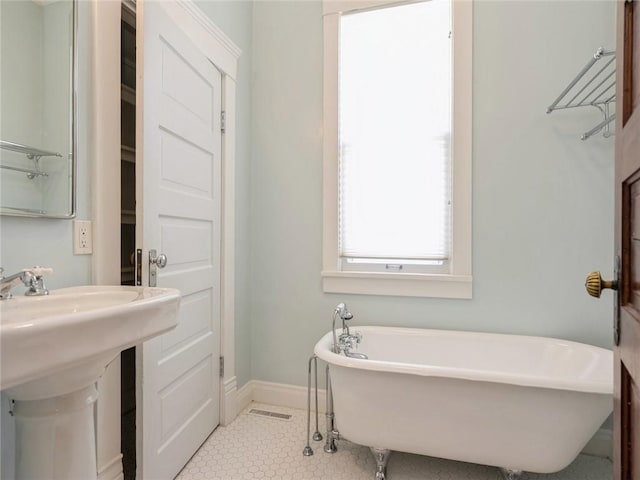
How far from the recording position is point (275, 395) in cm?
230

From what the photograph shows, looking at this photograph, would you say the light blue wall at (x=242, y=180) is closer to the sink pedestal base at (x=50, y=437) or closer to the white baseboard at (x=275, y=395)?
the white baseboard at (x=275, y=395)

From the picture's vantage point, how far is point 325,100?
2201 mm

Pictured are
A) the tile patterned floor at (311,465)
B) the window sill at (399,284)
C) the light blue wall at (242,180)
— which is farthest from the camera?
the light blue wall at (242,180)

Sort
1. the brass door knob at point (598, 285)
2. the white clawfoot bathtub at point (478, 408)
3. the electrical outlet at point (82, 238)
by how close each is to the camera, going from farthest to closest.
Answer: the white clawfoot bathtub at point (478, 408), the electrical outlet at point (82, 238), the brass door knob at point (598, 285)

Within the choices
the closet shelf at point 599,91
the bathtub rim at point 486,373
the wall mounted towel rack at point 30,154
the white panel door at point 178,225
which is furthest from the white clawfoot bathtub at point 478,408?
the wall mounted towel rack at point 30,154

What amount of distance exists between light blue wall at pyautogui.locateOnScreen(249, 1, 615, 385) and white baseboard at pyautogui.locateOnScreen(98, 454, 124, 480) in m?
1.06

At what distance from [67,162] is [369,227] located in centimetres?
152

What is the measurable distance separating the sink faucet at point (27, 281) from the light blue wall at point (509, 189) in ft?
4.69

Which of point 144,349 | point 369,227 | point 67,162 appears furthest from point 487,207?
point 67,162

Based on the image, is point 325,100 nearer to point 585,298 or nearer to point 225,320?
point 225,320

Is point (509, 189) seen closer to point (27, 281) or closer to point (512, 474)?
point (512, 474)

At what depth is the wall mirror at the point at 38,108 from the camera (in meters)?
1.01

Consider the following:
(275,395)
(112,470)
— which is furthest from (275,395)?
(112,470)

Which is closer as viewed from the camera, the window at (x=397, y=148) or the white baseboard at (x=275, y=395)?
Answer: the window at (x=397, y=148)
